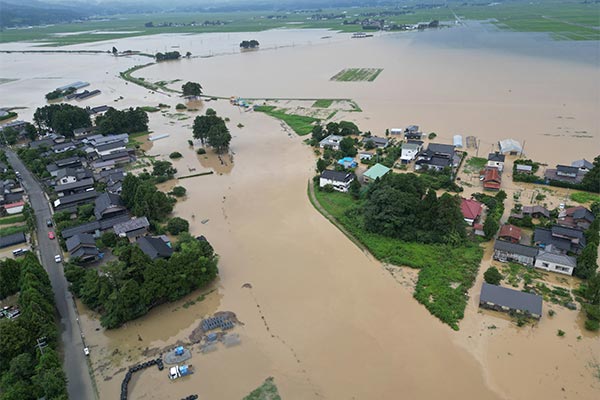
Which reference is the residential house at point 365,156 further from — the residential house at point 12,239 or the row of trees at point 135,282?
the residential house at point 12,239

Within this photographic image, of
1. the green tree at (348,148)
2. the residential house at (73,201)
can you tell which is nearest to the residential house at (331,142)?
the green tree at (348,148)

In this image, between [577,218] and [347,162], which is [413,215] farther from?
[347,162]

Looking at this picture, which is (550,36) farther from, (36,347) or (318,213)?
(36,347)

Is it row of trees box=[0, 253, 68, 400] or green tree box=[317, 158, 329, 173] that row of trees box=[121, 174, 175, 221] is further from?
green tree box=[317, 158, 329, 173]

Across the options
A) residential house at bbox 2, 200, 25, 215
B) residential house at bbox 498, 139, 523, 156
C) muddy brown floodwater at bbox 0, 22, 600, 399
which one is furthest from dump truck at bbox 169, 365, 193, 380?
residential house at bbox 498, 139, 523, 156

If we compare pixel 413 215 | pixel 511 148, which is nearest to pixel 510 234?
pixel 413 215
